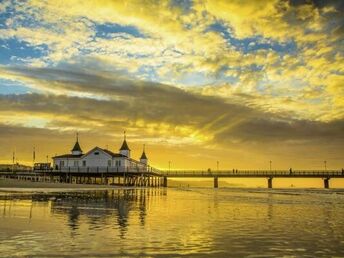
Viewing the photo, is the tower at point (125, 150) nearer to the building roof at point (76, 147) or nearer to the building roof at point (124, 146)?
the building roof at point (124, 146)

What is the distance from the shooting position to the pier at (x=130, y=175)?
303 feet

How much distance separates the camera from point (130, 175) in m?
101

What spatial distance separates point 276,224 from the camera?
1767 centimetres

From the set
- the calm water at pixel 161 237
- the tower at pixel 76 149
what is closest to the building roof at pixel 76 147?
the tower at pixel 76 149

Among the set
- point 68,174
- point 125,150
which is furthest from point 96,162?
point 125,150

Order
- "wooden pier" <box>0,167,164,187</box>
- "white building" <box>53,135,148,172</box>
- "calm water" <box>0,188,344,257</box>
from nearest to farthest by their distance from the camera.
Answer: "calm water" <box>0,188,344,257</box>
"wooden pier" <box>0,167,164,187</box>
"white building" <box>53,135,148,172</box>

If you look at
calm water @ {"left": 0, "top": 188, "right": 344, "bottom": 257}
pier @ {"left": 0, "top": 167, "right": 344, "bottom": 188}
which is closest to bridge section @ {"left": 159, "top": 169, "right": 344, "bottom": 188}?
pier @ {"left": 0, "top": 167, "right": 344, "bottom": 188}

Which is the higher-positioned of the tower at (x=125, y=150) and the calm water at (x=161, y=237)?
the tower at (x=125, y=150)

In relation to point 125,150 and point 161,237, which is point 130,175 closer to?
point 125,150

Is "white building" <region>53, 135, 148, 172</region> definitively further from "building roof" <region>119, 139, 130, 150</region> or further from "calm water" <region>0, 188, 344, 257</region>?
"calm water" <region>0, 188, 344, 257</region>

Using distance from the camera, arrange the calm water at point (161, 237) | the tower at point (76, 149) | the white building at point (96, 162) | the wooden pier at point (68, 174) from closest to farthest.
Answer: the calm water at point (161, 237) → the wooden pier at point (68, 174) → the white building at point (96, 162) → the tower at point (76, 149)

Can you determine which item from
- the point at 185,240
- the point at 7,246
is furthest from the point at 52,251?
the point at 185,240

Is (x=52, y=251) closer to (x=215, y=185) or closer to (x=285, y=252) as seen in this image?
(x=285, y=252)

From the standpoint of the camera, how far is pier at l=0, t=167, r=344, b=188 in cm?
9225
